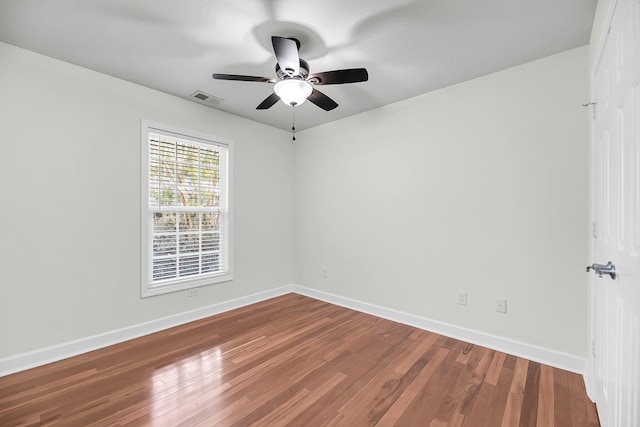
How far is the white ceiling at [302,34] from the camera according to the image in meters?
1.81

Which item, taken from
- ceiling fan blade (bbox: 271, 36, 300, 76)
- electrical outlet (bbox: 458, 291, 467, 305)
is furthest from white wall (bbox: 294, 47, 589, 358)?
ceiling fan blade (bbox: 271, 36, 300, 76)

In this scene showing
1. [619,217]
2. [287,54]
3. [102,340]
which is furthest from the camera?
[102,340]

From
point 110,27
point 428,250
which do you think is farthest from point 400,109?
point 110,27

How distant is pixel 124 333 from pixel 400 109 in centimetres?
379

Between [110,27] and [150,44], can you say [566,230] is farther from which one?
[110,27]

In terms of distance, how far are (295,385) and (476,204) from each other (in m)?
2.29

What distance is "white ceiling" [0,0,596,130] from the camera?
1809mm

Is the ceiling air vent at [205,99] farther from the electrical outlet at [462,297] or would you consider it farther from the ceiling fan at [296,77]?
the electrical outlet at [462,297]

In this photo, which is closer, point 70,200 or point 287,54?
point 287,54

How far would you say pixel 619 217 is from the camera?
4.13ft

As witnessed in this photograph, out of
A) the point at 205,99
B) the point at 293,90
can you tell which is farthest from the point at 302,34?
the point at 205,99

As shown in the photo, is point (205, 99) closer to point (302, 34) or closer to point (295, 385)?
point (302, 34)

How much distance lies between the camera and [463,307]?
9.24ft

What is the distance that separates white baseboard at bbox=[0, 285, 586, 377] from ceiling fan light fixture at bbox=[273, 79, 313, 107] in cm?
258
